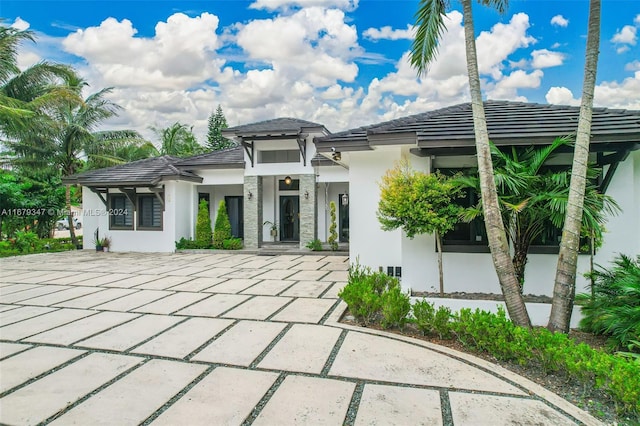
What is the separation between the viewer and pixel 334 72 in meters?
15.1

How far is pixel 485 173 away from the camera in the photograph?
4.46 m

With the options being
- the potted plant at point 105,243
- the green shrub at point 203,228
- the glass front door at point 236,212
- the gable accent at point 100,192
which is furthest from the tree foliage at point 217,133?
the green shrub at point 203,228

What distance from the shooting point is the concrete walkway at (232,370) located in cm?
277

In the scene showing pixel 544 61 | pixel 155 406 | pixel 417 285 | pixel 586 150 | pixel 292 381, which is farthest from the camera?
pixel 544 61

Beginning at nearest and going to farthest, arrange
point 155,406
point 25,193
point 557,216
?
point 155,406 < point 557,216 < point 25,193

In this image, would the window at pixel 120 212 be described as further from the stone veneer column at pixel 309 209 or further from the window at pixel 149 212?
the stone veneer column at pixel 309 209

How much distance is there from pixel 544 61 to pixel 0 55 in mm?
15539

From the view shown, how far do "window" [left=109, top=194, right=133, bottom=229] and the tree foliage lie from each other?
23.3 m

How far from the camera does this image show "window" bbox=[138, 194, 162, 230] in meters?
14.0

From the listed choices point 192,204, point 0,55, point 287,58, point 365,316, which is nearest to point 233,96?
point 287,58

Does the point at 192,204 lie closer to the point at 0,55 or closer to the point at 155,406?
the point at 0,55

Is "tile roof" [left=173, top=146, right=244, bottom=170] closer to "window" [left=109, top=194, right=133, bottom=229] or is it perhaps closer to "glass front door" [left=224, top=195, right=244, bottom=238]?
"glass front door" [left=224, top=195, right=244, bottom=238]

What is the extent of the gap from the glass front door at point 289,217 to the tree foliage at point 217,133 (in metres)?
23.3

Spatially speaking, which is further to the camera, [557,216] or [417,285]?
[417,285]
